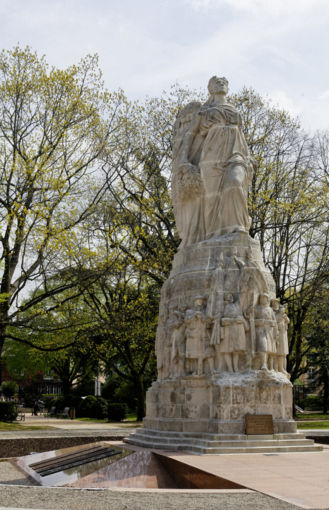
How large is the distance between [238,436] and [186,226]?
16.7 ft

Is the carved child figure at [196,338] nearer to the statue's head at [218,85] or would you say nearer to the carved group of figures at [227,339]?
the carved group of figures at [227,339]

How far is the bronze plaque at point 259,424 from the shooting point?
35.3 feet

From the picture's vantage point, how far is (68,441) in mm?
15109

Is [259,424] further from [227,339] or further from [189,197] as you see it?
[189,197]

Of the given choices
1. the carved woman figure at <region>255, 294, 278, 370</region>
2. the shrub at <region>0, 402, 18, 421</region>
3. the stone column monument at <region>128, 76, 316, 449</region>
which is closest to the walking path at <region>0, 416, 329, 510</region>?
the stone column monument at <region>128, 76, 316, 449</region>

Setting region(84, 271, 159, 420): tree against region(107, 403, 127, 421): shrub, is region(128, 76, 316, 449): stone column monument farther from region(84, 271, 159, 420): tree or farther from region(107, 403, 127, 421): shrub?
region(107, 403, 127, 421): shrub

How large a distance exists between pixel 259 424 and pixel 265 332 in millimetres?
1787

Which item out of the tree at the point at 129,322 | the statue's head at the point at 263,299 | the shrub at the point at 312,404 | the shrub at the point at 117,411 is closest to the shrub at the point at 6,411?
the tree at the point at 129,322

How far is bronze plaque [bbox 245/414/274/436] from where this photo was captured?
1077cm

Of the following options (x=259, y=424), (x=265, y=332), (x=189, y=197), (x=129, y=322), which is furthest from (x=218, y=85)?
(x=129, y=322)

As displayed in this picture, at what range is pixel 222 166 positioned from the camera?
43.3 feet

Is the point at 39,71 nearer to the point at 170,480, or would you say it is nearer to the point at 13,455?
the point at 13,455

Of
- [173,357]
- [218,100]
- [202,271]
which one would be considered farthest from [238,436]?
[218,100]

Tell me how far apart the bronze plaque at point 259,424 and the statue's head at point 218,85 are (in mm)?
7602
